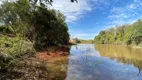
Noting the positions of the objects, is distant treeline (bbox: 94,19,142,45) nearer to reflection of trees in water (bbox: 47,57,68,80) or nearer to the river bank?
reflection of trees in water (bbox: 47,57,68,80)

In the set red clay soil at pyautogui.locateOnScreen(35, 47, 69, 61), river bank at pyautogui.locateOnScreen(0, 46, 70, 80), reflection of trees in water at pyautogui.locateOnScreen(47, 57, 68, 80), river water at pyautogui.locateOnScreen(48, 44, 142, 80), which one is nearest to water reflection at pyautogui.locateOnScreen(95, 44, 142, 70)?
river water at pyautogui.locateOnScreen(48, 44, 142, 80)

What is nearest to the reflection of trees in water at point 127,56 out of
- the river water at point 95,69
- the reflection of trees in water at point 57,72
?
the river water at point 95,69

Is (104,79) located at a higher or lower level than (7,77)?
lower

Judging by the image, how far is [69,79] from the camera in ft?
31.7

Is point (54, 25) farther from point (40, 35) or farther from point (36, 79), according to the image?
point (36, 79)

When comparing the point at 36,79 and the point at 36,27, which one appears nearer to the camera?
the point at 36,79

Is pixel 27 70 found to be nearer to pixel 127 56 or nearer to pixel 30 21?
pixel 30 21

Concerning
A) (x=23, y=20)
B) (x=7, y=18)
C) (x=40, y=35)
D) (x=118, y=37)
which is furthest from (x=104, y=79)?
(x=118, y=37)

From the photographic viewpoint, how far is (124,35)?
86.0 m

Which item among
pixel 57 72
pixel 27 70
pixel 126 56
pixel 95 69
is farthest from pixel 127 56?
pixel 27 70

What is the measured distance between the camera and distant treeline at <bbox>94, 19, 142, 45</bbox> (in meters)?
61.9

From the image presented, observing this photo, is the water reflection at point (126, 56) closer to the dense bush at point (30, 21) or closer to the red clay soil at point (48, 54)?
the red clay soil at point (48, 54)

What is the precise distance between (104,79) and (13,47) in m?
5.99

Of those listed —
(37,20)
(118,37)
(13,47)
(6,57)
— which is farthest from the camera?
(118,37)
